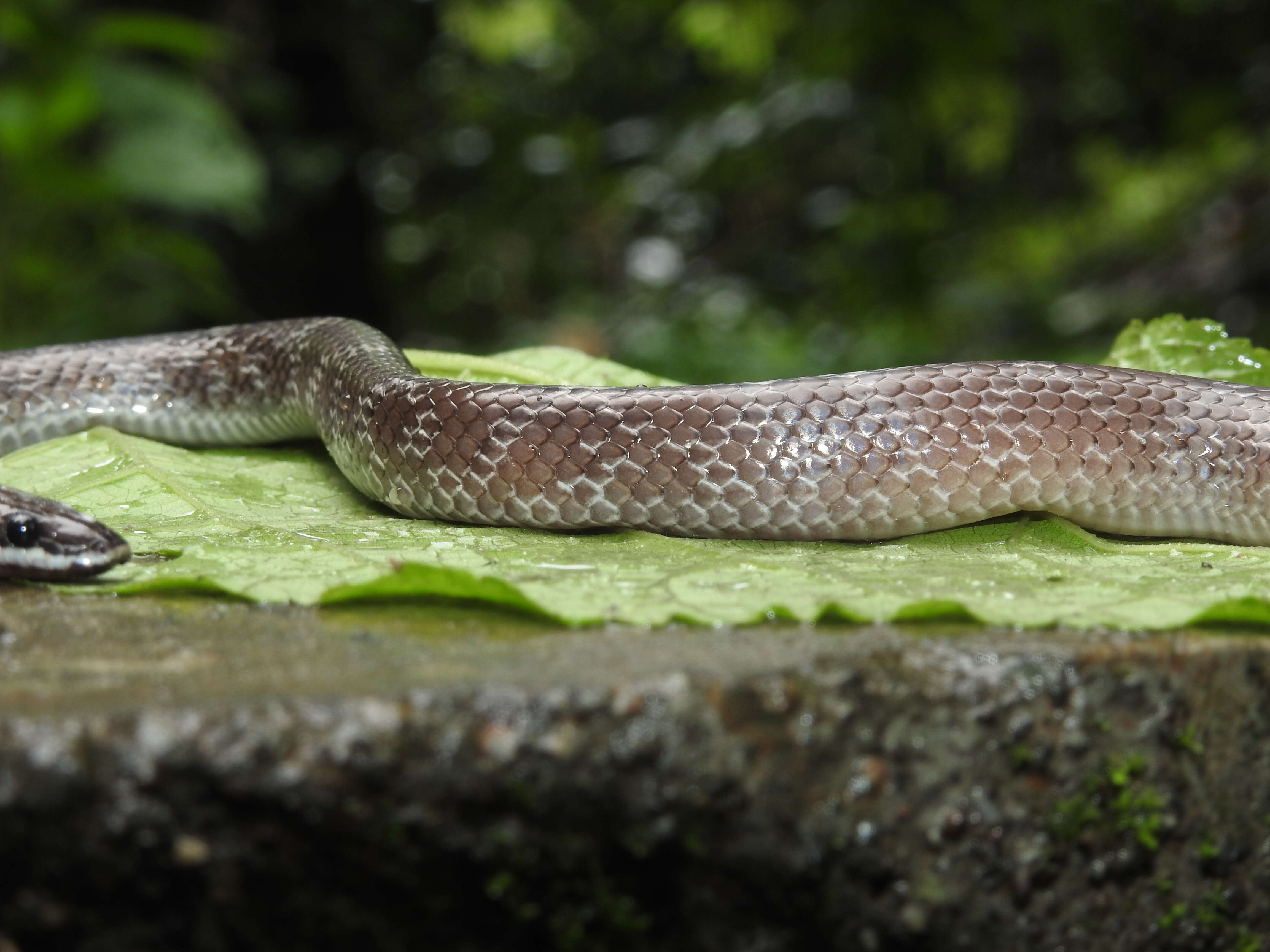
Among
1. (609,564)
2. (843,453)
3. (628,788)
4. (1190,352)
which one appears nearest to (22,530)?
(609,564)

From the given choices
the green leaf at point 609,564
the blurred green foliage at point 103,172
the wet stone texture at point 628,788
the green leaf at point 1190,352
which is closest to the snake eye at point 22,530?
the green leaf at point 609,564

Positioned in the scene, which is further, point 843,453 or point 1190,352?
point 1190,352

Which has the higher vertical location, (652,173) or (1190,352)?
(652,173)

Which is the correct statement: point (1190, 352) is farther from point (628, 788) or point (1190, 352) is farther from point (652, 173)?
point (652, 173)

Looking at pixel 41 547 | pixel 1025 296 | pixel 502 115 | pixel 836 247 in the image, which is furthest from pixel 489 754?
pixel 502 115

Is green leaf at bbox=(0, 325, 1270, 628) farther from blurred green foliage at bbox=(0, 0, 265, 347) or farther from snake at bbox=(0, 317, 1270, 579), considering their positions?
blurred green foliage at bbox=(0, 0, 265, 347)

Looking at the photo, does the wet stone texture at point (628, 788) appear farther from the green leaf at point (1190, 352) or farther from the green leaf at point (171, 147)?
the green leaf at point (171, 147)

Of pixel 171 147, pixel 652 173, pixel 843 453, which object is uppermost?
pixel 652 173
